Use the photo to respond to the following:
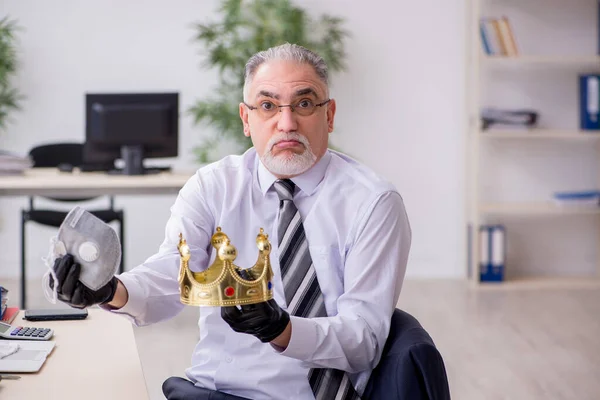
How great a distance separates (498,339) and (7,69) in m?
3.25

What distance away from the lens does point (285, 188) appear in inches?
75.5

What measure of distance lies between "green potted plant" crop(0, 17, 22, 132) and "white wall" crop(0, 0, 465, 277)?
7 centimetres

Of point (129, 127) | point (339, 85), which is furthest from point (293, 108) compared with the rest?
point (339, 85)

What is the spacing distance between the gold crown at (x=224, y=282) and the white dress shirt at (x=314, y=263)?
0.28m

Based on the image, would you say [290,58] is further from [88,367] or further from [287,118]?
[88,367]

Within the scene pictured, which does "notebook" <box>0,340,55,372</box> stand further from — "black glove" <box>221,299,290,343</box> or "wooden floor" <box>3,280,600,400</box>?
"wooden floor" <box>3,280,600,400</box>

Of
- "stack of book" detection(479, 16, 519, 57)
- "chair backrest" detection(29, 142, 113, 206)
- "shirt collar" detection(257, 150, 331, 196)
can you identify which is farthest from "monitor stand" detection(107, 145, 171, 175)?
"shirt collar" detection(257, 150, 331, 196)

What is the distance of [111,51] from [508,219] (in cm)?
283

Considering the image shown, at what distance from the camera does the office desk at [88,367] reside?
151 cm

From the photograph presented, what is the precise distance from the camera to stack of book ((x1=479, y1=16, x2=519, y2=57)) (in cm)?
555

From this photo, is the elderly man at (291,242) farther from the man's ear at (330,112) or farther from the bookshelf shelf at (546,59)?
the bookshelf shelf at (546,59)

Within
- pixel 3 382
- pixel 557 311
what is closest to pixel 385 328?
pixel 3 382

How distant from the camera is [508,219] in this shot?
19.6 feet

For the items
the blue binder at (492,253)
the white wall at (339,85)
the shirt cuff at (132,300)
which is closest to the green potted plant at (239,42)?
the white wall at (339,85)
